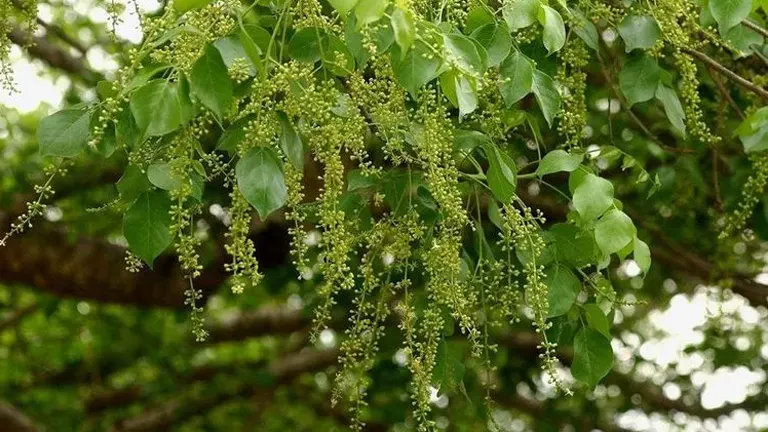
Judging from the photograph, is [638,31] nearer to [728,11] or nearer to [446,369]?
[728,11]

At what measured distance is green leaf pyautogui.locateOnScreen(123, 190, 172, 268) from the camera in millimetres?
1734

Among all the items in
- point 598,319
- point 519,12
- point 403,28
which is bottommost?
point 598,319

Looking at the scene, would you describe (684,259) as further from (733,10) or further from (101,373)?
(101,373)

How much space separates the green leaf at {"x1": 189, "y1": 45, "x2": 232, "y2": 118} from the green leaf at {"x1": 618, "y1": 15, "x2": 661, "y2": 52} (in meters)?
0.76

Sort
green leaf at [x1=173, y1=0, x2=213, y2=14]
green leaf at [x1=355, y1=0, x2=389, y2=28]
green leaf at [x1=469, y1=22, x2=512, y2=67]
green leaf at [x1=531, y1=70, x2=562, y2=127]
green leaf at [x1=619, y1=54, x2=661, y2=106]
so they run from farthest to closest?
green leaf at [x1=619, y1=54, x2=661, y2=106] → green leaf at [x1=531, y1=70, x2=562, y2=127] → green leaf at [x1=469, y1=22, x2=512, y2=67] → green leaf at [x1=173, y1=0, x2=213, y2=14] → green leaf at [x1=355, y1=0, x2=389, y2=28]

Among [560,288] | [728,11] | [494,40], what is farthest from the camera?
[560,288]

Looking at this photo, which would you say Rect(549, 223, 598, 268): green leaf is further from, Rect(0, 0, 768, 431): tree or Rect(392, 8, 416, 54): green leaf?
Rect(392, 8, 416, 54): green leaf

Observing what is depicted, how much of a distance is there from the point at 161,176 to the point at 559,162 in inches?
23.9

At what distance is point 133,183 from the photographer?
1.76 metres

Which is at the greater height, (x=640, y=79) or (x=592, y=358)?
(x=640, y=79)

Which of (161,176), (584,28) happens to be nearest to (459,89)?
(161,176)

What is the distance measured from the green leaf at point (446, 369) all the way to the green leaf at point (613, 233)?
43cm

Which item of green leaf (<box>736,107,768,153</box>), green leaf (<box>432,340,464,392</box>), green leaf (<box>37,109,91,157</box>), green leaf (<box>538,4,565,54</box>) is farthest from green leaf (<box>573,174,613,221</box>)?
green leaf (<box>37,109,91,157</box>)

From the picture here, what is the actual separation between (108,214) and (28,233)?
1.10 ft
